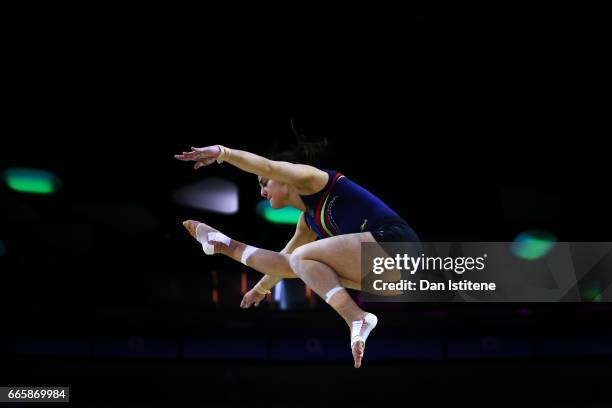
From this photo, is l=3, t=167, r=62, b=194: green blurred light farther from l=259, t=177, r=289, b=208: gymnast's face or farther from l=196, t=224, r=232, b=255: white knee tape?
l=259, t=177, r=289, b=208: gymnast's face

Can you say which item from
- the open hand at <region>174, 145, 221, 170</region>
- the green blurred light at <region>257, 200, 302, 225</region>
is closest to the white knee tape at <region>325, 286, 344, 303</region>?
the open hand at <region>174, 145, 221, 170</region>

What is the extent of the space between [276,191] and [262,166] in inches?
31.6

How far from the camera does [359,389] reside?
24.5ft

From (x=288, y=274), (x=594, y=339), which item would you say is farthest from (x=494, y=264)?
(x=594, y=339)

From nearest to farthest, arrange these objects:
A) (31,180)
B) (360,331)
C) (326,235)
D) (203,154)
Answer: (203,154) → (360,331) → (326,235) → (31,180)

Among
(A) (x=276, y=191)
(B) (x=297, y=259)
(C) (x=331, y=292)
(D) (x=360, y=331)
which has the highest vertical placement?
(A) (x=276, y=191)

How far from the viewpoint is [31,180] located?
8.06 meters

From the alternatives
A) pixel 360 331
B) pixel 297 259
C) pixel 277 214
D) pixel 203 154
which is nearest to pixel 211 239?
pixel 297 259

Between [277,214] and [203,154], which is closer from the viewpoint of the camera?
[203,154]

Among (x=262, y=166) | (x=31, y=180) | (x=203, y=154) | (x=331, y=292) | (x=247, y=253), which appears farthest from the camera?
(x=31, y=180)

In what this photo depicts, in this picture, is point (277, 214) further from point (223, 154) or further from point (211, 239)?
point (223, 154)

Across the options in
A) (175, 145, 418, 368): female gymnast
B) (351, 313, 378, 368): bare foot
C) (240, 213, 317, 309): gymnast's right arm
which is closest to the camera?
(351, 313, 378, 368): bare foot

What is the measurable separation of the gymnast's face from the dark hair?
0.20 metres

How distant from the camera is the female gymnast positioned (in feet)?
12.9
